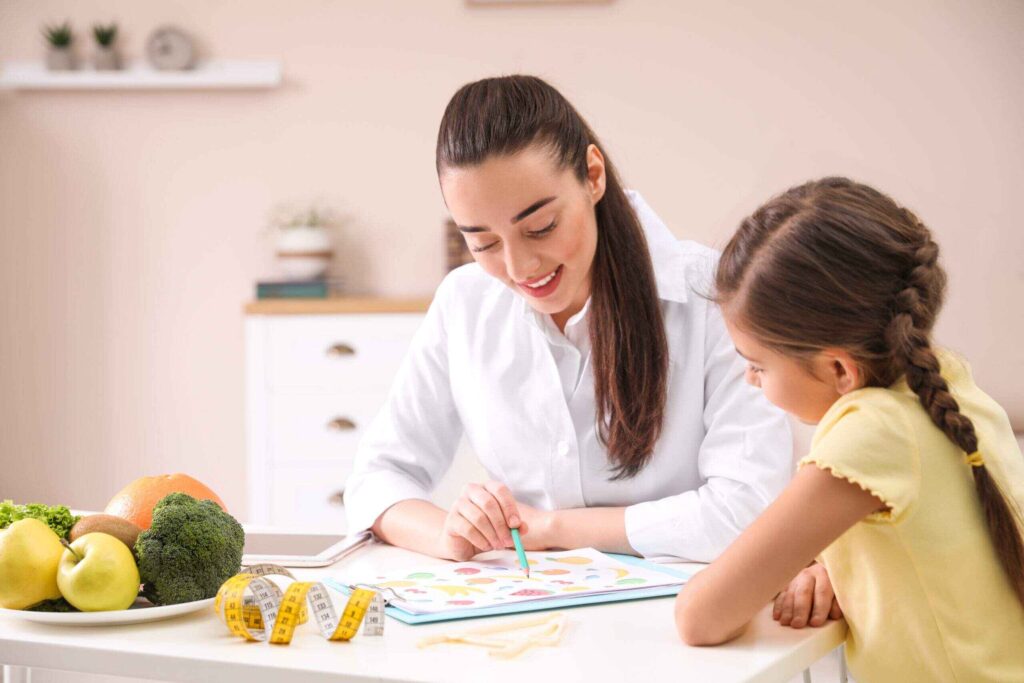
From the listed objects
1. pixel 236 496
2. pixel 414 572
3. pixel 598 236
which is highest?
pixel 598 236

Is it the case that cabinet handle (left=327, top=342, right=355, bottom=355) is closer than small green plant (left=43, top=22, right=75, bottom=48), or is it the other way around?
cabinet handle (left=327, top=342, right=355, bottom=355)

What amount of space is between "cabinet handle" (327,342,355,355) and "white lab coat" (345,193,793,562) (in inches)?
66.9

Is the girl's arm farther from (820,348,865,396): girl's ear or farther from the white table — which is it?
(820,348,865,396): girl's ear

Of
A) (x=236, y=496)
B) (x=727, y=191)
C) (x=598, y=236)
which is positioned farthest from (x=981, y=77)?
(x=236, y=496)

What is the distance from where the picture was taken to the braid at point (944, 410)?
1.04 meters

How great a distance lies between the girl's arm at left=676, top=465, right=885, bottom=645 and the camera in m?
1.00

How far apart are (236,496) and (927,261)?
10.7ft

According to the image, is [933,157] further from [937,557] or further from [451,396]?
[937,557]

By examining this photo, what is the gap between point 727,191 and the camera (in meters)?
3.77

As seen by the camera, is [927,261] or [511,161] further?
[511,161]

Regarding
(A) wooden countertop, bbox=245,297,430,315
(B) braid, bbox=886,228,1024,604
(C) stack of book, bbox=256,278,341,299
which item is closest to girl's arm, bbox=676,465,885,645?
(B) braid, bbox=886,228,1024,604

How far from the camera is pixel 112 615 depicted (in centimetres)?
107

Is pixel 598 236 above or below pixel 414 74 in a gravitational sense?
below

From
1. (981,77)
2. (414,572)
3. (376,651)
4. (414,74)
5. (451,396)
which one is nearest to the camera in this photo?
(376,651)
